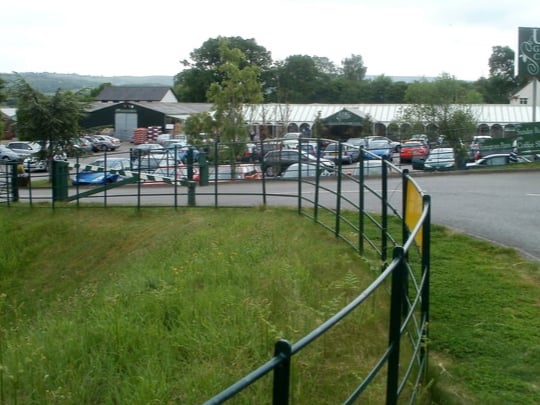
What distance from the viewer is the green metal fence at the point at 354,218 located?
3736 millimetres

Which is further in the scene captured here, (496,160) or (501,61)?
(501,61)

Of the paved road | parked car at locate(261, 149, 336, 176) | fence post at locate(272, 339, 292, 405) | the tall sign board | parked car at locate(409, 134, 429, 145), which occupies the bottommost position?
the paved road

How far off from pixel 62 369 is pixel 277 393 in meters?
4.65

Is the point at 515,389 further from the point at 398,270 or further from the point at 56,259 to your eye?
the point at 56,259

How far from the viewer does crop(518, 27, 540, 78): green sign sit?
96.9 feet

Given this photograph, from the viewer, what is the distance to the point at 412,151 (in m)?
33.5

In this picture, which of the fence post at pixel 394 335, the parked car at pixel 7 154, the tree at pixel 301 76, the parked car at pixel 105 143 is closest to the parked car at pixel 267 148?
the fence post at pixel 394 335

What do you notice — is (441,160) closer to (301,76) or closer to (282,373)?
(282,373)

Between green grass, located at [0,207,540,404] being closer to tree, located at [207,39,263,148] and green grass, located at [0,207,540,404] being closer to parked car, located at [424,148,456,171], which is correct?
parked car, located at [424,148,456,171]

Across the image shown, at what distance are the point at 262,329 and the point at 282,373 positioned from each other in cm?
427

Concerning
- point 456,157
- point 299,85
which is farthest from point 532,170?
point 299,85

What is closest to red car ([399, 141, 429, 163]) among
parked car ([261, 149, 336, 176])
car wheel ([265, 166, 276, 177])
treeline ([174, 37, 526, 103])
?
parked car ([261, 149, 336, 176])

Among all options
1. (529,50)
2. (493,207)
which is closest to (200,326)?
(493,207)

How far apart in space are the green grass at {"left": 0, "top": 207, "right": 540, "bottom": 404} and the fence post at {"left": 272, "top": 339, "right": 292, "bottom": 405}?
2.85 meters
